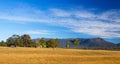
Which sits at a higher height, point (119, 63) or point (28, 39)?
point (28, 39)

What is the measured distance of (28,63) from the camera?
4200 centimetres

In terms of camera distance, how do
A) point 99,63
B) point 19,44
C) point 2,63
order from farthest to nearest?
1. point 19,44
2. point 99,63
3. point 2,63

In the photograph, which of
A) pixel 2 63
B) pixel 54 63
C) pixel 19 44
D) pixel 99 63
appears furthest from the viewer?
pixel 19 44

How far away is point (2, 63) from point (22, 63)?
331 cm

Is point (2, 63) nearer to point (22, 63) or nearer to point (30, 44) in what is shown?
point (22, 63)

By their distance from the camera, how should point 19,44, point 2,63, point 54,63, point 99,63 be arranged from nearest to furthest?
1. point 2,63
2. point 54,63
3. point 99,63
4. point 19,44

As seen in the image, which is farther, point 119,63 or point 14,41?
point 14,41

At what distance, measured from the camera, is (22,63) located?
41.4 m

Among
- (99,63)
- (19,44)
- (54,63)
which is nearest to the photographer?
(54,63)

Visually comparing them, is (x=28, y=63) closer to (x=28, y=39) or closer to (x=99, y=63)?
(x=99, y=63)

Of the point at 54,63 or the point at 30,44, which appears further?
the point at 30,44

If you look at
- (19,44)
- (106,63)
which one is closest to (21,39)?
(19,44)

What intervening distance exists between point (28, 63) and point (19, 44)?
15705 cm

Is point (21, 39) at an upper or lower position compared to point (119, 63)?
upper
